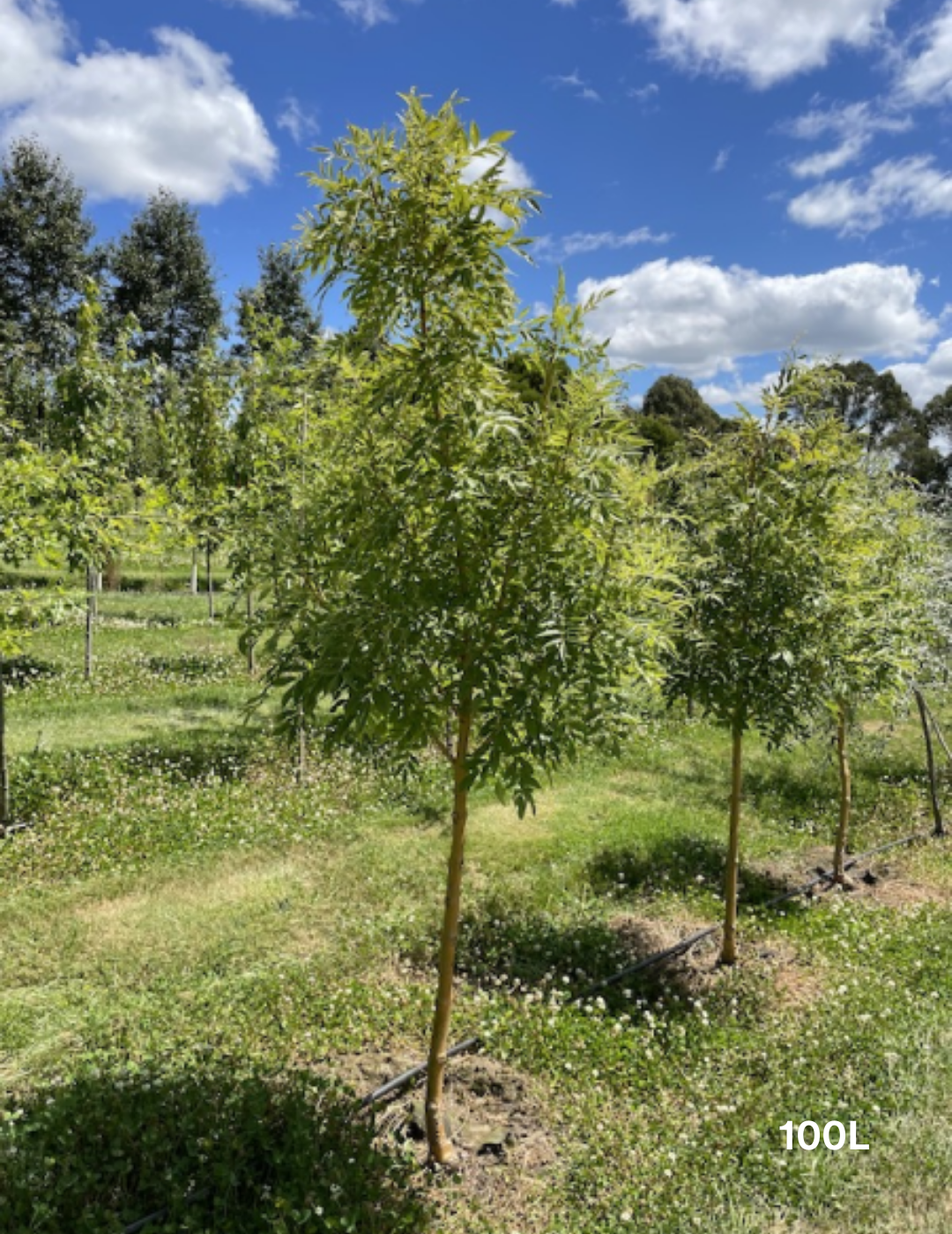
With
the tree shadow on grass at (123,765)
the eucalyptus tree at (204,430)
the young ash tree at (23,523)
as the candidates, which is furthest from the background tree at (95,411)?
the eucalyptus tree at (204,430)

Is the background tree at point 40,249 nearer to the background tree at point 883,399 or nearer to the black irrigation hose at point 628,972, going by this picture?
the black irrigation hose at point 628,972

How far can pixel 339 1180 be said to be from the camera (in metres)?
3.99

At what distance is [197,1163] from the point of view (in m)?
4.14

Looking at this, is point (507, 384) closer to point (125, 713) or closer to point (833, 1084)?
point (833, 1084)

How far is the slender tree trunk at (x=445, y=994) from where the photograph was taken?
4.52m

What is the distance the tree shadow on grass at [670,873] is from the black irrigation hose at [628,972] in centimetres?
26

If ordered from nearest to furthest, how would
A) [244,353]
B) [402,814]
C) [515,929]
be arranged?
[515,929]
[402,814]
[244,353]

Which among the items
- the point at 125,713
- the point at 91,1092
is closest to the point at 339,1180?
the point at 91,1092

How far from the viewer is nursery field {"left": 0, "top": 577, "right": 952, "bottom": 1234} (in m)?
4.16

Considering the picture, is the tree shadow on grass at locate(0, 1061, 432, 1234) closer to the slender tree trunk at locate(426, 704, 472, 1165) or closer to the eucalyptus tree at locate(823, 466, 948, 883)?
the slender tree trunk at locate(426, 704, 472, 1165)

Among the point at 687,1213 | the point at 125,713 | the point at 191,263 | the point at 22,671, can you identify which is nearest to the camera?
the point at 687,1213

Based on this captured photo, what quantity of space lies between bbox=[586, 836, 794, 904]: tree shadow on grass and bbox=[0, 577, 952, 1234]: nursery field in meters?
0.04

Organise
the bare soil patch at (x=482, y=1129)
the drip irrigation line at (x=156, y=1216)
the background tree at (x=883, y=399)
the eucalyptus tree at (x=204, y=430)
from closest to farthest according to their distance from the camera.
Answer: the drip irrigation line at (x=156, y=1216) → the bare soil patch at (x=482, y=1129) → the eucalyptus tree at (x=204, y=430) → the background tree at (x=883, y=399)

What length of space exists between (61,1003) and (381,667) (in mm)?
3982
